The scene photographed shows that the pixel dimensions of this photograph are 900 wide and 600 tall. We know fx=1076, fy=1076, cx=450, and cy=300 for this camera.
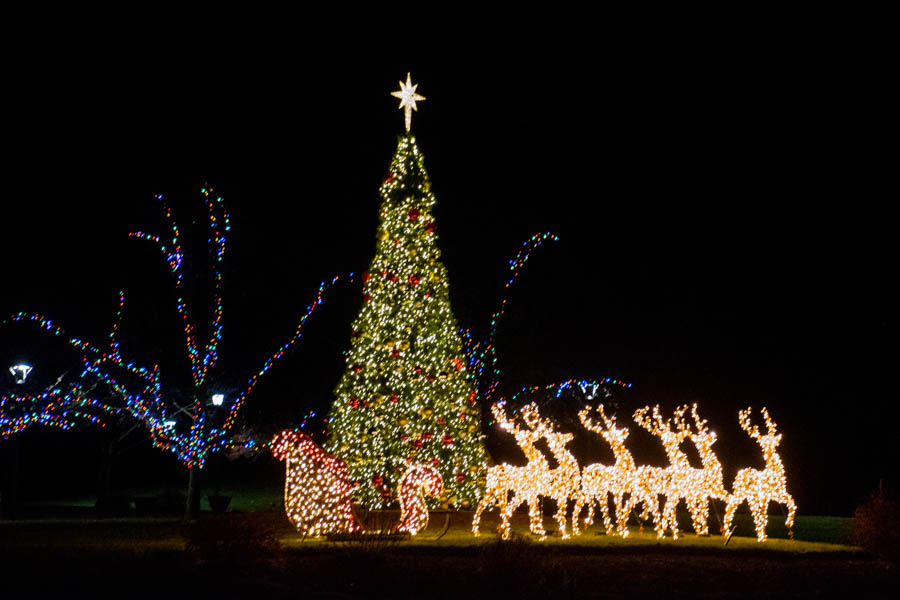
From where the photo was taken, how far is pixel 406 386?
21.6m

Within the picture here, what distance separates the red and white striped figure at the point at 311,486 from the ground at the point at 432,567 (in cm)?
41

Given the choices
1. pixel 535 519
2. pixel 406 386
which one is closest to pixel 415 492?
pixel 535 519

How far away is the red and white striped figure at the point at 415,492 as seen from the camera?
17.4 meters

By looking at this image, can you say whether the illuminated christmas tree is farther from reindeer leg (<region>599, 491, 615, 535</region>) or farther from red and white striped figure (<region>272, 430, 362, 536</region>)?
red and white striped figure (<region>272, 430, 362, 536</region>)

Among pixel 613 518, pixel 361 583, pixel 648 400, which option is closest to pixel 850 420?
pixel 648 400

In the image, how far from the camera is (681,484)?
17.6 m

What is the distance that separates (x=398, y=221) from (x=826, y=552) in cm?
1078

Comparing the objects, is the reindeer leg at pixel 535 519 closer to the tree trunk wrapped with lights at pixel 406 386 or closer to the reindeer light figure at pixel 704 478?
the reindeer light figure at pixel 704 478

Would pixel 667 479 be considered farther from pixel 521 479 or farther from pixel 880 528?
pixel 880 528

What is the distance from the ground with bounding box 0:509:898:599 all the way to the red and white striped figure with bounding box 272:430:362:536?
1.33 ft

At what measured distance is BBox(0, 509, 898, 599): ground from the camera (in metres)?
11.4

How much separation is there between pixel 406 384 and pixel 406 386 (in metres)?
0.04

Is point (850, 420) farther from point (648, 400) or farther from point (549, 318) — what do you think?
point (549, 318)

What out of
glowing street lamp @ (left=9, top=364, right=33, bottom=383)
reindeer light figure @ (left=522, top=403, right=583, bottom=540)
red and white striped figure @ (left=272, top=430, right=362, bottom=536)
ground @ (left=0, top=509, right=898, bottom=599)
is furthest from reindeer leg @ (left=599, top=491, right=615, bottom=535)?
glowing street lamp @ (left=9, top=364, right=33, bottom=383)
